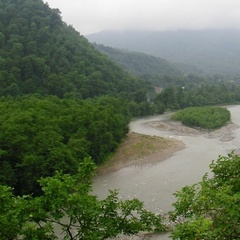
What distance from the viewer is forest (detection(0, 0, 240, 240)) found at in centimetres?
998

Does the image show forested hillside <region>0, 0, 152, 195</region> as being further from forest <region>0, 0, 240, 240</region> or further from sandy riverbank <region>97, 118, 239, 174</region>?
sandy riverbank <region>97, 118, 239, 174</region>

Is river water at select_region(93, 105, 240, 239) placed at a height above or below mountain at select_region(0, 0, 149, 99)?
below

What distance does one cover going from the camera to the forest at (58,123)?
9.98 meters

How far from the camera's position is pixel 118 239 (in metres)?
20.5

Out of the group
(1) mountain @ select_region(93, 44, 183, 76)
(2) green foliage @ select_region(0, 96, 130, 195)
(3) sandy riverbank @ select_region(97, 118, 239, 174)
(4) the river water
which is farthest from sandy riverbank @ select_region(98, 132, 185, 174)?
(1) mountain @ select_region(93, 44, 183, 76)

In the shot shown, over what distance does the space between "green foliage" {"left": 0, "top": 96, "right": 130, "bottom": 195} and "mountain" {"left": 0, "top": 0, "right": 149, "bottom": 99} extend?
22920mm

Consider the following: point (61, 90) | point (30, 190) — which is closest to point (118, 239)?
point (30, 190)

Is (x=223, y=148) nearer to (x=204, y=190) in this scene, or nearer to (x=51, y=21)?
(x=204, y=190)

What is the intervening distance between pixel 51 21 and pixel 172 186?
229 feet

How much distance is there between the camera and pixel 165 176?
34094 millimetres

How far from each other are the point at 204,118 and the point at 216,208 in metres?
57.8

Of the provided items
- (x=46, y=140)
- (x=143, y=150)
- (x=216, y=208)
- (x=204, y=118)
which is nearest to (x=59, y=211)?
(x=216, y=208)

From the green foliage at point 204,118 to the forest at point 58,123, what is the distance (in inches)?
515

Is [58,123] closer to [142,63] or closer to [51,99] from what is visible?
[51,99]
